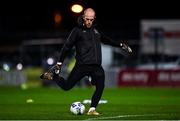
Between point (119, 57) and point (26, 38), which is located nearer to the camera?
point (119, 57)

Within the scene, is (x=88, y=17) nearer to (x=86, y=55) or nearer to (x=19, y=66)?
(x=86, y=55)

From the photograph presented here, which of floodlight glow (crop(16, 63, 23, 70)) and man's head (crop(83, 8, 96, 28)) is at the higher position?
man's head (crop(83, 8, 96, 28))

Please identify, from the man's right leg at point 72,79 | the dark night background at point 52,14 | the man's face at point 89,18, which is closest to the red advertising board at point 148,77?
the dark night background at point 52,14

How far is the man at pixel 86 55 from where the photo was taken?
1631cm

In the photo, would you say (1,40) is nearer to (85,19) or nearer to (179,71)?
(179,71)

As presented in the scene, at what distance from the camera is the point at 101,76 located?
1652 centimetres

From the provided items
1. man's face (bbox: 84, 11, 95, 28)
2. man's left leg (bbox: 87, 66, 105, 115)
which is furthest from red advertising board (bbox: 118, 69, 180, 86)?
man's face (bbox: 84, 11, 95, 28)

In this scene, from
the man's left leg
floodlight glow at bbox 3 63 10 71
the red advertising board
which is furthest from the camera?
floodlight glow at bbox 3 63 10 71

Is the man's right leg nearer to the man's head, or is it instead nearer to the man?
the man

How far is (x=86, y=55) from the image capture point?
16.4 m

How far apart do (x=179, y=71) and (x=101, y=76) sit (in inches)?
660

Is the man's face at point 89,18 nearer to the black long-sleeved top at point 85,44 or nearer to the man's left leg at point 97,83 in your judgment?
the black long-sleeved top at point 85,44

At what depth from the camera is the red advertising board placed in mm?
32969

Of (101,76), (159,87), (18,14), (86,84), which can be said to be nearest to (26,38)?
(18,14)
